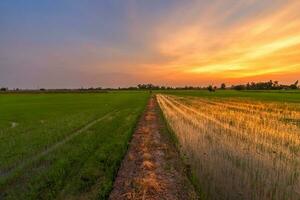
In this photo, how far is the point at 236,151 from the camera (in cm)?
1290

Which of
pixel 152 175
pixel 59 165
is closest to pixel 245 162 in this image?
pixel 152 175

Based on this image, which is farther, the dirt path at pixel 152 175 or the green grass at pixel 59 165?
the green grass at pixel 59 165

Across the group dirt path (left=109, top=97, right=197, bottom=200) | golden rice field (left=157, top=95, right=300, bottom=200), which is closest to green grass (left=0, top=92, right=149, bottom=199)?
dirt path (left=109, top=97, right=197, bottom=200)

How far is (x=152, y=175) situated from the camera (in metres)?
9.51

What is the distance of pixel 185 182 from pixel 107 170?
259 centimetres

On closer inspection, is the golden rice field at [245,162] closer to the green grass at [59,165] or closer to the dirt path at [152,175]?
the dirt path at [152,175]

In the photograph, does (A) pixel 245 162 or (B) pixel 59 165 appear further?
(A) pixel 245 162

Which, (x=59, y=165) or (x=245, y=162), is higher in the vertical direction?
(x=59, y=165)

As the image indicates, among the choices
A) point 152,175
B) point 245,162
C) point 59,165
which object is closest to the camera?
point 152,175

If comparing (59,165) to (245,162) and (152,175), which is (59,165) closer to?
(152,175)

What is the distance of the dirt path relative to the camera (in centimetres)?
788

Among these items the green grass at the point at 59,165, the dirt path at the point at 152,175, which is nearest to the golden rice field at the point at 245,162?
the dirt path at the point at 152,175

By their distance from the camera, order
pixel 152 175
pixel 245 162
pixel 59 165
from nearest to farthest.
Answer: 1. pixel 152 175
2. pixel 59 165
3. pixel 245 162

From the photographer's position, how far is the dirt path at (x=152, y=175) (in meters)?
7.88
